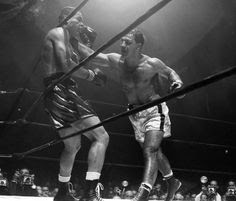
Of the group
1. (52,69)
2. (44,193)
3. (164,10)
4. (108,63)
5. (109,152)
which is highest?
(164,10)

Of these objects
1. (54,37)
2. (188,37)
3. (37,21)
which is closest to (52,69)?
(54,37)

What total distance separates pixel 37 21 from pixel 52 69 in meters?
1.87

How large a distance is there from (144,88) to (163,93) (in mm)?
1011

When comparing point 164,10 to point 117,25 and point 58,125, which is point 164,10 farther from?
point 58,125

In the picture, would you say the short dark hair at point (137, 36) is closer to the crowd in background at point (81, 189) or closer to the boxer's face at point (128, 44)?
the boxer's face at point (128, 44)

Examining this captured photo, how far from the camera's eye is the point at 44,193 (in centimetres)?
360

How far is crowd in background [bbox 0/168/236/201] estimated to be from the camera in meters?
3.40

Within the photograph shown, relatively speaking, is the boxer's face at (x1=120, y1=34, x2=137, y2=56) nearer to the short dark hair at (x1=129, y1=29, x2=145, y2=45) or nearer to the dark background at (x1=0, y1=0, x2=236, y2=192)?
the short dark hair at (x1=129, y1=29, x2=145, y2=45)

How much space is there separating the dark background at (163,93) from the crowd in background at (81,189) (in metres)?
0.15

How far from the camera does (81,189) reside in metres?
3.86

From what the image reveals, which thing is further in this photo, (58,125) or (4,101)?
(4,101)

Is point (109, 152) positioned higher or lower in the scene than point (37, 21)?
lower

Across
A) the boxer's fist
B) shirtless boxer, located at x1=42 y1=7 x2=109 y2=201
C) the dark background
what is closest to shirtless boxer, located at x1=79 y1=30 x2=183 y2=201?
the boxer's fist

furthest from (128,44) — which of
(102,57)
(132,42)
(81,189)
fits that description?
(81,189)
